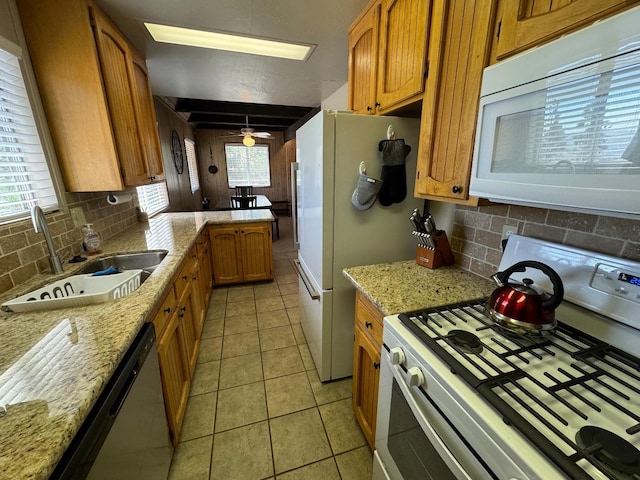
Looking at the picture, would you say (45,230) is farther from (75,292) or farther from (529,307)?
(529,307)

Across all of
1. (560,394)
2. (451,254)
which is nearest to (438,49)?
(451,254)

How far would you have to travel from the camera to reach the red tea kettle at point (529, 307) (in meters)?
0.78

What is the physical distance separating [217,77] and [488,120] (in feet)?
9.39

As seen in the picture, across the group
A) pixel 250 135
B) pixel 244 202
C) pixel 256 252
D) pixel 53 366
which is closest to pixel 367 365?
pixel 53 366

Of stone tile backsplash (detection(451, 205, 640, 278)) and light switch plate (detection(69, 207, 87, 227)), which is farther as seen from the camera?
light switch plate (detection(69, 207, 87, 227))

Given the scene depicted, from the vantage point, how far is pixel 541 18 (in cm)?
71

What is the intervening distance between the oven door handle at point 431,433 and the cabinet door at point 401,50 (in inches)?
46.2

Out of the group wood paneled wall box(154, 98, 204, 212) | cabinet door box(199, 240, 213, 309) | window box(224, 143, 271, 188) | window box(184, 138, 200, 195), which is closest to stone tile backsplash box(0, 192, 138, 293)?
cabinet door box(199, 240, 213, 309)

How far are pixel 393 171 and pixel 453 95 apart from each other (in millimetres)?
487

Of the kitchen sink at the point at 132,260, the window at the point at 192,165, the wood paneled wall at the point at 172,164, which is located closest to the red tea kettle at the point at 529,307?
the kitchen sink at the point at 132,260

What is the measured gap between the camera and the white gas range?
49 cm

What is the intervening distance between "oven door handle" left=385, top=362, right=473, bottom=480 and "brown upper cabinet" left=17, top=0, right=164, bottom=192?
1951 millimetres

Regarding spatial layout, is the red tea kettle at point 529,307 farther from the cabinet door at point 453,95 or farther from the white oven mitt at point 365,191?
the white oven mitt at point 365,191

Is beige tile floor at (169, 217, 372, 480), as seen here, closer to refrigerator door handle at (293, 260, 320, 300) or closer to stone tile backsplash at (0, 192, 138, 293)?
refrigerator door handle at (293, 260, 320, 300)
